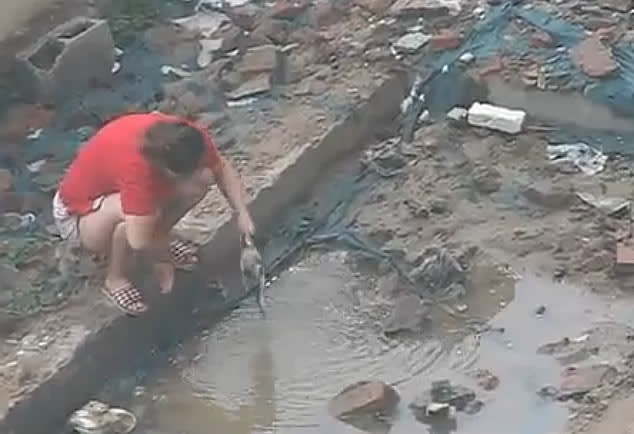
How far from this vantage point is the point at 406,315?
6.12 m

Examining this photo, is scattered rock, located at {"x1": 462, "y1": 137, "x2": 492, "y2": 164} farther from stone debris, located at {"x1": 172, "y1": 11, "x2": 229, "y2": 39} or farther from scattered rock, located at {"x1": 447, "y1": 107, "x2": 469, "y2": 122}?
stone debris, located at {"x1": 172, "y1": 11, "x2": 229, "y2": 39}

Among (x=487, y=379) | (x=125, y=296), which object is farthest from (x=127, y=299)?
(x=487, y=379)

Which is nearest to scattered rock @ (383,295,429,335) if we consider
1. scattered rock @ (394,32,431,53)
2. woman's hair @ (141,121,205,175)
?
woman's hair @ (141,121,205,175)

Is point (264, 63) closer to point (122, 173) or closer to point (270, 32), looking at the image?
point (270, 32)

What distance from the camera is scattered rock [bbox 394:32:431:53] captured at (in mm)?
7656

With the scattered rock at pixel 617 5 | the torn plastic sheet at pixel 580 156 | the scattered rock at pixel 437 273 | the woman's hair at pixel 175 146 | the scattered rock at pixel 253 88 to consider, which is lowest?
the torn plastic sheet at pixel 580 156

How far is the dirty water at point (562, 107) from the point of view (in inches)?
287

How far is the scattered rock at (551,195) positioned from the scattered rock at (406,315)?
0.88m

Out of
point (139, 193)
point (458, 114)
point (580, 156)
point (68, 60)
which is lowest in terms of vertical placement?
point (580, 156)

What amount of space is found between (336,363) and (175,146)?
3.60 feet

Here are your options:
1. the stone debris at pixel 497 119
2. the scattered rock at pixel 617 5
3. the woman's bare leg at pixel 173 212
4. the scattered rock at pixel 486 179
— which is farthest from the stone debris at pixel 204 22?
the woman's bare leg at pixel 173 212

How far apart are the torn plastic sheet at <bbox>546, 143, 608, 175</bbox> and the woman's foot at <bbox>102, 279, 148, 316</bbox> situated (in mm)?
2130

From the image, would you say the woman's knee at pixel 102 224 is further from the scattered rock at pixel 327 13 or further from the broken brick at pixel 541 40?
the broken brick at pixel 541 40

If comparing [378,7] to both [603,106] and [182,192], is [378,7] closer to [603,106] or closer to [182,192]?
[603,106]
